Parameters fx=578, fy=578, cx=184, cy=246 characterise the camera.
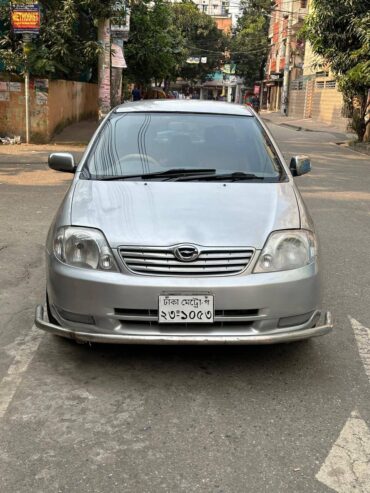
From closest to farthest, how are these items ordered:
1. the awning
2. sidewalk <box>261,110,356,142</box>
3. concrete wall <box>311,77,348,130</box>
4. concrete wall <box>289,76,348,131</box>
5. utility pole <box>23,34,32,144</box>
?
utility pole <box>23,34,32,144</box>
the awning
sidewalk <box>261,110,356,142</box>
concrete wall <box>311,77,348,130</box>
concrete wall <box>289,76,348,131</box>

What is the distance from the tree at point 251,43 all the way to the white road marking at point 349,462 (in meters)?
68.1

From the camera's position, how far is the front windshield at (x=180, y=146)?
14.4 ft

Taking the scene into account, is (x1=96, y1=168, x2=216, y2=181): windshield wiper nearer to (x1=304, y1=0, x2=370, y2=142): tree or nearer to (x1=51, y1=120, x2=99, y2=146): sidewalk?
(x1=51, y1=120, x2=99, y2=146): sidewalk

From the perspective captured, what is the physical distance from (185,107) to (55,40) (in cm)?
1277

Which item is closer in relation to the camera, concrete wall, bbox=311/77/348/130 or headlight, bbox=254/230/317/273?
headlight, bbox=254/230/317/273

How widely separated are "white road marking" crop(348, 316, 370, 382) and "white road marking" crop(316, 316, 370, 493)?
2.18 feet

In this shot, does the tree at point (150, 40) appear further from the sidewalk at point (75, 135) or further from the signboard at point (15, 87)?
the signboard at point (15, 87)

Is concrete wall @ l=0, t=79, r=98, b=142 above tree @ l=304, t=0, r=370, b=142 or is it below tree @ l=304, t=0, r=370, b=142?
below

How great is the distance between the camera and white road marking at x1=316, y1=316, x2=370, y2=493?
261 centimetres

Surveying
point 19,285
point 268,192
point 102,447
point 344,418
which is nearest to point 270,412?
point 344,418

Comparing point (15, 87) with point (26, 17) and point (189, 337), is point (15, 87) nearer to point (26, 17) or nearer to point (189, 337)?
point (26, 17)

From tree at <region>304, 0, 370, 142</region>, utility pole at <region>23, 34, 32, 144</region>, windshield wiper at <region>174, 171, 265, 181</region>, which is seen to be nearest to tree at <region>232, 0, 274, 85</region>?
tree at <region>304, 0, 370, 142</region>

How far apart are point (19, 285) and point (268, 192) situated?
8.30 feet

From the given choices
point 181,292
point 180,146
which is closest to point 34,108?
point 180,146
